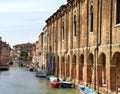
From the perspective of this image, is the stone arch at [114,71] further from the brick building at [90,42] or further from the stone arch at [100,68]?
the stone arch at [100,68]

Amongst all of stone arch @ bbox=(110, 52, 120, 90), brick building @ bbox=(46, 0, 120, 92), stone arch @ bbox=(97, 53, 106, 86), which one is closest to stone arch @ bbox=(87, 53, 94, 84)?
brick building @ bbox=(46, 0, 120, 92)

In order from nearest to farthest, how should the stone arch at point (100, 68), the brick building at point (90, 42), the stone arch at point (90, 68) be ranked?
the brick building at point (90, 42) → the stone arch at point (100, 68) → the stone arch at point (90, 68)

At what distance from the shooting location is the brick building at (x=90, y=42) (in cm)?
3516

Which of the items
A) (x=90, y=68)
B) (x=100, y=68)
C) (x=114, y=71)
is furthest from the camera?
(x=90, y=68)

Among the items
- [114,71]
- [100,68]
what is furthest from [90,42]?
[114,71]

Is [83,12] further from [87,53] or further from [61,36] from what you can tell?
[61,36]

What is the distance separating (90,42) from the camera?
1670 inches

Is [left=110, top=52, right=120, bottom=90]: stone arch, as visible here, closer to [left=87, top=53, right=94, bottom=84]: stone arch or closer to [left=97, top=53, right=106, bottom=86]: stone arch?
[left=97, top=53, right=106, bottom=86]: stone arch

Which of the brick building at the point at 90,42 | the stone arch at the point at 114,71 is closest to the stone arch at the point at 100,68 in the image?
the brick building at the point at 90,42

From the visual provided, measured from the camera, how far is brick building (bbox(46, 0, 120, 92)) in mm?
35156

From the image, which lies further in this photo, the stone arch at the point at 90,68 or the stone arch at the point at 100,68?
the stone arch at the point at 90,68

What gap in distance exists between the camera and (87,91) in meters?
35.4

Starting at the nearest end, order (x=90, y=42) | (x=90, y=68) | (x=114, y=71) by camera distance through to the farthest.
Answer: (x=114, y=71) < (x=90, y=42) < (x=90, y=68)

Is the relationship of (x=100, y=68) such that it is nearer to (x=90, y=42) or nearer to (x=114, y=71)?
(x=114, y=71)
